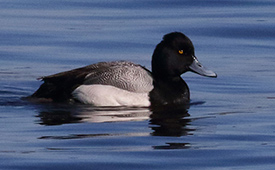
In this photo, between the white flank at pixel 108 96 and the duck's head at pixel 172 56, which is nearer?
the white flank at pixel 108 96

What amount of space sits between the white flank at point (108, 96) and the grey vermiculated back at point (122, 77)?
2.3 inches

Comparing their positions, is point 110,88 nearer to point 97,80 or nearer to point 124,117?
point 97,80

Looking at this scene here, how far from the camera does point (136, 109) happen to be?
9.86 metres

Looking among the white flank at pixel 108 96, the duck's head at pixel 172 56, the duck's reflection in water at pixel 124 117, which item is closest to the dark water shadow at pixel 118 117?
the duck's reflection in water at pixel 124 117

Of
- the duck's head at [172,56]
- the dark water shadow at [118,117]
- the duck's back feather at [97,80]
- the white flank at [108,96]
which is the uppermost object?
the duck's head at [172,56]

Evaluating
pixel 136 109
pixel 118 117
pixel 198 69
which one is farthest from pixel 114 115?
pixel 198 69

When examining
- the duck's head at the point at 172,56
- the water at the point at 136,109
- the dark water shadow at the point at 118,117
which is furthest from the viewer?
the duck's head at the point at 172,56

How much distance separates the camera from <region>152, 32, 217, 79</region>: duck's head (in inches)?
Result: 419

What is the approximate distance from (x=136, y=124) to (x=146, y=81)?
1.50 metres

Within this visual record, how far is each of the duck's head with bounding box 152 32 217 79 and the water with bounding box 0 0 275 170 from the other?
1.48 feet

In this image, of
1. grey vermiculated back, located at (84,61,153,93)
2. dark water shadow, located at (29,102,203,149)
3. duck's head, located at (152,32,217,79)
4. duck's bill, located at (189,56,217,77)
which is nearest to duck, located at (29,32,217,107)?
grey vermiculated back, located at (84,61,153,93)

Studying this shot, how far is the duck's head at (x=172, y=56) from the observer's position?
10633 mm

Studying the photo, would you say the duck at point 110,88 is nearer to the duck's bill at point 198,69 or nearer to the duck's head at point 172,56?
the duck's head at point 172,56

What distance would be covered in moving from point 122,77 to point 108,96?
280 millimetres
